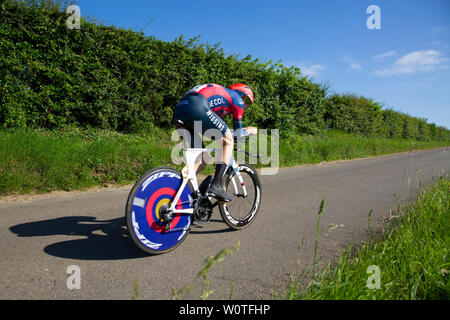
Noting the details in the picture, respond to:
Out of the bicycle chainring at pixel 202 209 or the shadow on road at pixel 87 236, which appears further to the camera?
the bicycle chainring at pixel 202 209

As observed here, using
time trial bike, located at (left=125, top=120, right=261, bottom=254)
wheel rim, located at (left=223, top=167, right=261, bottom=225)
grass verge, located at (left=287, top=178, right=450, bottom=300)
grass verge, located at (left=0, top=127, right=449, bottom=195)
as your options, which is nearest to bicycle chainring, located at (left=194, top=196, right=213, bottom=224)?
time trial bike, located at (left=125, top=120, right=261, bottom=254)

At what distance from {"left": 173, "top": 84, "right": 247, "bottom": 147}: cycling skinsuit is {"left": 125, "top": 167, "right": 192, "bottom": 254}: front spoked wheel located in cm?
66

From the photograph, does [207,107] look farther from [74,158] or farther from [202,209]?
[74,158]

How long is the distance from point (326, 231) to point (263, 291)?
6.51 ft

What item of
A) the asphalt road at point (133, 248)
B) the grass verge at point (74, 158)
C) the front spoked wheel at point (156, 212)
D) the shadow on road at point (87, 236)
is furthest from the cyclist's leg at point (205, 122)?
the grass verge at point (74, 158)

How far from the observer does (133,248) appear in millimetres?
3053

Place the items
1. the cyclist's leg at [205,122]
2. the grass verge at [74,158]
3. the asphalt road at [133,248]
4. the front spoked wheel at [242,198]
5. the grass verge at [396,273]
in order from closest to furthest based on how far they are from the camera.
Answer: the grass verge at [396,273]
the asphalt road at [133,248]
the cyclist's leg at [205,122]
the front spoked wheel at [242,198]
the grass verge at [74,158]

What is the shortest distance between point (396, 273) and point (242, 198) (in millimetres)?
2222

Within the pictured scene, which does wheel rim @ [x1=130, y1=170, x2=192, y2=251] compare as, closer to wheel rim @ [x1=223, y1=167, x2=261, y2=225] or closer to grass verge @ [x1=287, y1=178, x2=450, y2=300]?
wheel rim @ [x1=223, y1=167, x2=261, y2=225]

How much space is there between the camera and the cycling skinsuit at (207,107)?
10.6 ft

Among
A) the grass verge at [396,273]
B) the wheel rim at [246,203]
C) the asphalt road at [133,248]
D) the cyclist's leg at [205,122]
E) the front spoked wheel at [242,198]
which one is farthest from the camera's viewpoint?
the wheel rim at [246,203]

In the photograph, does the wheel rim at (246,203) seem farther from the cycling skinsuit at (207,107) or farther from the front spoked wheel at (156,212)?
the front spoked wheel at (156,212)

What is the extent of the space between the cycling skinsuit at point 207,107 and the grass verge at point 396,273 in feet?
6.24

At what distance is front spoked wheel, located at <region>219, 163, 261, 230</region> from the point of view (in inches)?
149
